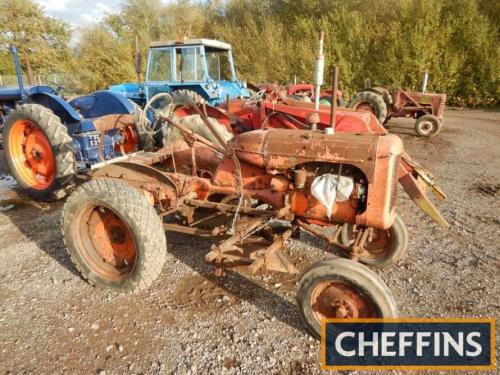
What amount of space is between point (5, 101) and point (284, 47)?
491 inches

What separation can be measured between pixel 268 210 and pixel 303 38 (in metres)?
15.4

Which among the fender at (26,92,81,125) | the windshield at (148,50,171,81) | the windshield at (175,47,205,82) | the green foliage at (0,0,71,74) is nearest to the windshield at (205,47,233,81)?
the windshield at (175,47,205,82)

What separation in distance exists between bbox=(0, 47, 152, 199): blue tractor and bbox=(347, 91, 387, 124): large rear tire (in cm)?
589

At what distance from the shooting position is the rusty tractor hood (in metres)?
2.22

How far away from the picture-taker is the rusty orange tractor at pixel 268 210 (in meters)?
2.21

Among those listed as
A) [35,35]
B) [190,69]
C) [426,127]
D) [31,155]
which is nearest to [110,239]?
[31,155]

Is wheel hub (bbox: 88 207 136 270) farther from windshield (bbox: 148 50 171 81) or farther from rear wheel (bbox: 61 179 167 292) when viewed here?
windshield (bbox: 148 50 171 81)

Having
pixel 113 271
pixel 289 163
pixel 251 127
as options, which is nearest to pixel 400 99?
pixel 251 127

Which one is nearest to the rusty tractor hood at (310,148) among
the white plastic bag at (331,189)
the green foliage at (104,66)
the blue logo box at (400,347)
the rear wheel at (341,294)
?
the white plastic bag at (331,189)

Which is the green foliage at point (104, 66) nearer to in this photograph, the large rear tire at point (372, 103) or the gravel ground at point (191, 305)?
the large rear tire at point (372, 103)

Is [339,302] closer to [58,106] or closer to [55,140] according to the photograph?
[55,140]

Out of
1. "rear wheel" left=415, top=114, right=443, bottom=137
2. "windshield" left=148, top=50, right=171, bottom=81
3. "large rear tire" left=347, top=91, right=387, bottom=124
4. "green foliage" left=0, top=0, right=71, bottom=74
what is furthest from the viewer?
"green foliage" left=0, top=0, right=71, bottom=74

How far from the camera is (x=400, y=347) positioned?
225cm

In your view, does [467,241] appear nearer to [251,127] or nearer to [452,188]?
[452,188]
